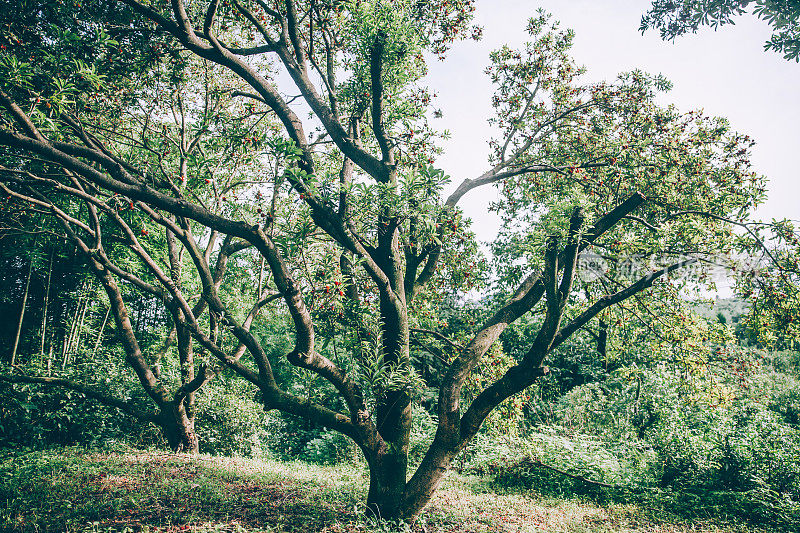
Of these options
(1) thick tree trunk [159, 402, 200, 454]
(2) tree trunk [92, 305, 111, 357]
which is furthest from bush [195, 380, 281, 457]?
(2) tree trunk [92, 305, 111, 357]

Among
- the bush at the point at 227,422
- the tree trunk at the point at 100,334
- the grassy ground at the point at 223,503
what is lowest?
the grassy ground at the point at 223,503

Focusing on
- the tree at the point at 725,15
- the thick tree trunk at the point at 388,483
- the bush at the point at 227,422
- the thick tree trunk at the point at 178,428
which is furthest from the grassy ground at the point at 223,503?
the tree at the point at 725,15

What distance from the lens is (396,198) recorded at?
4828 millimetres

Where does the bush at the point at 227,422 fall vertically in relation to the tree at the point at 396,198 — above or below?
below

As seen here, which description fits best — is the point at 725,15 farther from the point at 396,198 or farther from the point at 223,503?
the point at 223,503

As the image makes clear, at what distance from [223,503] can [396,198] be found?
5.32 metres

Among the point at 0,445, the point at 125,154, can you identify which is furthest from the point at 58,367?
the point at 125,154

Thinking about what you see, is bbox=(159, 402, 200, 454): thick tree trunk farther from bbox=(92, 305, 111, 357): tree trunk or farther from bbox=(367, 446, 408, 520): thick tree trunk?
bbox=(367, 446, 408, 520): thick tree trunk

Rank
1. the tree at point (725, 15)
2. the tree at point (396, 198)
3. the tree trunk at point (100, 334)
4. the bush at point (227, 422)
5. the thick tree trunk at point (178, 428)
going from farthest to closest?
the tree trunk at point (100, 334) < the bush at point (227, 422) < the thick tree trunk at point (178, 428) < the tree at point (396, 198) < the tree at point (725, 15)

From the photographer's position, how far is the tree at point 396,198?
4.86 meters

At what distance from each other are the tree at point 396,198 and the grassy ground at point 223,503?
4.55 ft

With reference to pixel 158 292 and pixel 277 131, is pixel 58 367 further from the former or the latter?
pixel 277 131

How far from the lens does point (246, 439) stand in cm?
1290

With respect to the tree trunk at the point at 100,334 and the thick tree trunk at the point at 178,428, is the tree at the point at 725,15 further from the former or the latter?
the tree trunk at the point at 100,334
